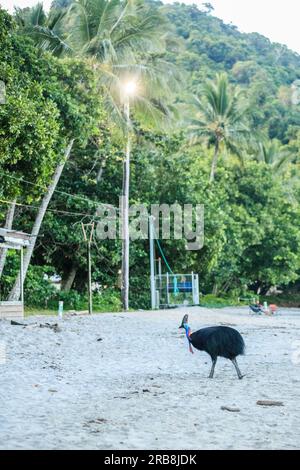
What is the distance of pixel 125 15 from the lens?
26453mm

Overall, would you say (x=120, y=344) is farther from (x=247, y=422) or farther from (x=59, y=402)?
(x=247, y=422)

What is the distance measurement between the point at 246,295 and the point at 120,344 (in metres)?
29.9

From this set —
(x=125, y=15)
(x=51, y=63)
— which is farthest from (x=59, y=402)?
(x=125, y=15)

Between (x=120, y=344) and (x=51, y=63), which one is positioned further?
(x=51, y=63)

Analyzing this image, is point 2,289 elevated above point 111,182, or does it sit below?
below

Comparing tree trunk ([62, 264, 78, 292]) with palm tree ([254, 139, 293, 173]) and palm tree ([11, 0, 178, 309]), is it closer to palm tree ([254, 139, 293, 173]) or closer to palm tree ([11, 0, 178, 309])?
palm tree ([11, 0, 178, 309])

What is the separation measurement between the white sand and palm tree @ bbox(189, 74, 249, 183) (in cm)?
2603

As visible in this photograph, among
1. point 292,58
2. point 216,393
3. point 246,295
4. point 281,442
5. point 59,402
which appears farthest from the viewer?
point 292,58

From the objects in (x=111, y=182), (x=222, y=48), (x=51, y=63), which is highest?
(x=222, y=48)

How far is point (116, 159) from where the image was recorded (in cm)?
2909

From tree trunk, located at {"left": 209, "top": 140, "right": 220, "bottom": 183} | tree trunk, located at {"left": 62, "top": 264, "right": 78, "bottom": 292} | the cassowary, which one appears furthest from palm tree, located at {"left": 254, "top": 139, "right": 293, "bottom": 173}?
the cassowary

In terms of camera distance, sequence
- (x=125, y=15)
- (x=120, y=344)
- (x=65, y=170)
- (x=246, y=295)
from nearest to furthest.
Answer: (x=120, y=344)
(x=125, y=15)
(x=65, y=170)
(x=246, y=295)

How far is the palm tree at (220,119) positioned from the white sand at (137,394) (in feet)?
85.4

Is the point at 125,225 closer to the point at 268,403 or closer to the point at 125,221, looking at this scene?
the point at 125,221
